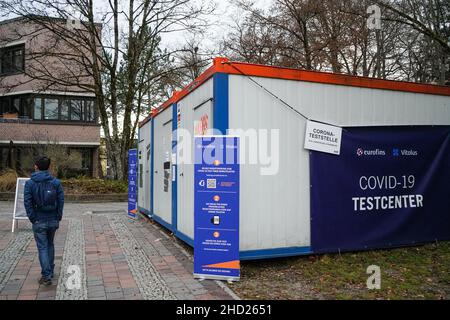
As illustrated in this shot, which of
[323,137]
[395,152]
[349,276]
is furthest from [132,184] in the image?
[349,276]

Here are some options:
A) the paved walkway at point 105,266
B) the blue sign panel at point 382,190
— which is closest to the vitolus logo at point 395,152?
the blue sign panel at point 382,190

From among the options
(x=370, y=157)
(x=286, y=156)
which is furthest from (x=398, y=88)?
(x=286, y=156)

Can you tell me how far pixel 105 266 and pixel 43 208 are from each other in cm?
149

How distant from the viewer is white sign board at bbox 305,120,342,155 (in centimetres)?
694

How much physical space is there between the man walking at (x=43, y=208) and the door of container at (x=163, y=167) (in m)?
3.57

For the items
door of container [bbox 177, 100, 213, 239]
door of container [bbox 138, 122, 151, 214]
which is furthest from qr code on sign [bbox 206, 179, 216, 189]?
door of container [bbox 138, 122, 151, 214]

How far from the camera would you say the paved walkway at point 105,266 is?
5227 millimetres

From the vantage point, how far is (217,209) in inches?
234

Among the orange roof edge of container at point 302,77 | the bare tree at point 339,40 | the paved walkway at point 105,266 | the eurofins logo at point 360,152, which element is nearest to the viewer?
the paved walkway at point 105,266

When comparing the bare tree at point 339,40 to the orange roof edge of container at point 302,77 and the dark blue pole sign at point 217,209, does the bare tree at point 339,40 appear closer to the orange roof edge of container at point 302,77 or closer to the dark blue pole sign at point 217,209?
the orange roof edge of container at point 302,77

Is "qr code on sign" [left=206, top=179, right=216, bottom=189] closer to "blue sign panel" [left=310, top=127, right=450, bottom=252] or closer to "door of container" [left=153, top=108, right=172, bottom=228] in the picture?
"blue sign panel" [left=310, top=127, right=450, bottom=252]

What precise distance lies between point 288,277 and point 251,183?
1564mm

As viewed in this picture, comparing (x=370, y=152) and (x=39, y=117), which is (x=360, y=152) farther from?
(x=39, y=117)

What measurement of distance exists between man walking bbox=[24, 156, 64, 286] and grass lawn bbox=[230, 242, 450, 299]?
2.67m
